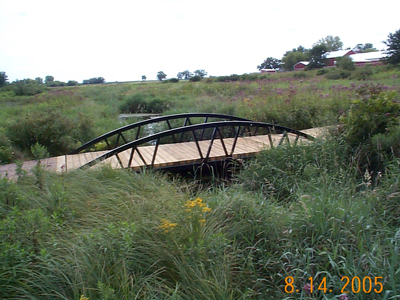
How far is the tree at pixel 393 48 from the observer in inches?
1249

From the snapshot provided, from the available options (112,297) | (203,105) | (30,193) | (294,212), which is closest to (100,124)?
(203,105)

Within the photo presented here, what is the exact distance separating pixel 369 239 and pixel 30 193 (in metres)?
3.30

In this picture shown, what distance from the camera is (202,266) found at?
7.64ft

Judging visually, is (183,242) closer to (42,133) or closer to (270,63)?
(42,133)

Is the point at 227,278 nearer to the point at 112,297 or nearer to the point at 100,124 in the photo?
the point at 112,297

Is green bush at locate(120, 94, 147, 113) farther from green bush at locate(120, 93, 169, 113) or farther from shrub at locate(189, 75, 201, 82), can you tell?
shrub at locate(189, 75, 201, 82)

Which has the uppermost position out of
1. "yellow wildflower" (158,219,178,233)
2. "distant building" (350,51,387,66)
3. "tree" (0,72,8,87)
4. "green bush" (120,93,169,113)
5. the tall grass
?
"distant building" (350,51,387,66)

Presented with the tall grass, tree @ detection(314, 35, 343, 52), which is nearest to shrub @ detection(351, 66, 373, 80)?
the tall grass

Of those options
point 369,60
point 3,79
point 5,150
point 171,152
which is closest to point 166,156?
point 171,152

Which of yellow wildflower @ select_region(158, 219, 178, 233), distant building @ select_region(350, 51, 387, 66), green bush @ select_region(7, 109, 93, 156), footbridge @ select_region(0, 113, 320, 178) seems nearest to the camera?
yellow wildflower @ select_region(158, 219, 178, 233)

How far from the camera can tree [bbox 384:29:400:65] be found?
31.7 meters

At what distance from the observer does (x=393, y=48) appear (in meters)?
32.6


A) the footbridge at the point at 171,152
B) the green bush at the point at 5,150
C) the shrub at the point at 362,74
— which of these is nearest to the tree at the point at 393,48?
the shrub at the point at 362,74
